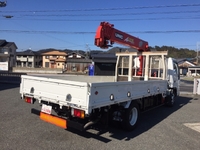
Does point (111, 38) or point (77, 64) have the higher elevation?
point (77, 64)

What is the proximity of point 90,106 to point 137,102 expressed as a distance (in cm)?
215

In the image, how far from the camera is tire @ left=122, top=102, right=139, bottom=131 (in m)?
4.87

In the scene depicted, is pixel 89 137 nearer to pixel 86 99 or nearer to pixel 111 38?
pixel 86 99

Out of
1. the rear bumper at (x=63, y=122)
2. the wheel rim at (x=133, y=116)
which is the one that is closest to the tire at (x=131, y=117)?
the wheel rim at (x=133, y=116)

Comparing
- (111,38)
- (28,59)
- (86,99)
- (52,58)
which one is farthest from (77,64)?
(86,99)

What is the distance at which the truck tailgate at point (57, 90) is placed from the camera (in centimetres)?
377

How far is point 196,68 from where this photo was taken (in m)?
58.1

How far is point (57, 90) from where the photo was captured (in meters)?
4.20

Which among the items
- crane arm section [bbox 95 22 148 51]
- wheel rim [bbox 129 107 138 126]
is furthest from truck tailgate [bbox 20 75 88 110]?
crane arm section [bbox 95 22 148 51]

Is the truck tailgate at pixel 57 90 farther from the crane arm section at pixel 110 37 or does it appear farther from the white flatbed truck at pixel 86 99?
the crane arm section at pixel 110 37

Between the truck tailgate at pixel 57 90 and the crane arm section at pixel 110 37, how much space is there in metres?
2.65

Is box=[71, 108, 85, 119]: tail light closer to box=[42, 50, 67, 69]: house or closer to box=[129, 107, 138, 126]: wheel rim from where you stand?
box=[129, 107, 138, 126]: wheel rim

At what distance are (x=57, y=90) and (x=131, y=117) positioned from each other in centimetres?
231

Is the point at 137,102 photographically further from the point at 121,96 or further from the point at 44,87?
the point at 44,87
